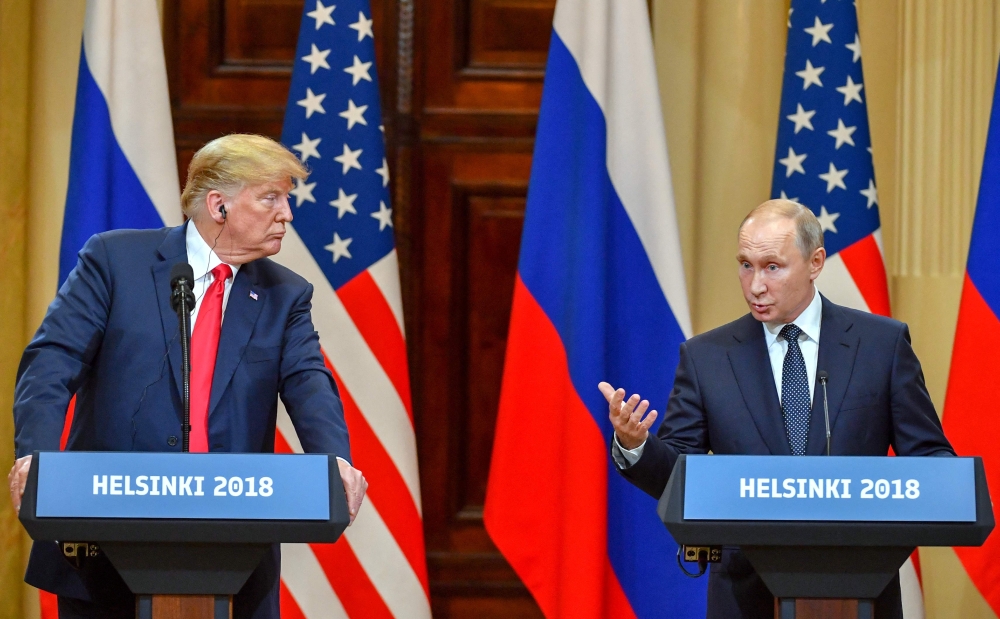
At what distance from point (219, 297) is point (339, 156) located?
143 cm

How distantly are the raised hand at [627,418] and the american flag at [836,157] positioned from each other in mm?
1571

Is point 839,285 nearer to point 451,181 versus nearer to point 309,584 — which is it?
point 451,181

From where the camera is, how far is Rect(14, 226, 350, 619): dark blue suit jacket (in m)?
2.36

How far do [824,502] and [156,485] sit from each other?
3.62 ft

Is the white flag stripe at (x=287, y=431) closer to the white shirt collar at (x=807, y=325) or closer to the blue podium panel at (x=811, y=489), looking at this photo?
the white shirt collar at (x=807, y=325)

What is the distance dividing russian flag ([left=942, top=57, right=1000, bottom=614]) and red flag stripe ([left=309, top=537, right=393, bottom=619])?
1892 millimetres

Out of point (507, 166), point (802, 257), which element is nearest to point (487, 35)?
point (507, 166)

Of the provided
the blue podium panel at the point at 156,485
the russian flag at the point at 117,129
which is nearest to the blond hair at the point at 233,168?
the blue podium panel at the point at 156,485

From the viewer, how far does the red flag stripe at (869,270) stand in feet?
12.5

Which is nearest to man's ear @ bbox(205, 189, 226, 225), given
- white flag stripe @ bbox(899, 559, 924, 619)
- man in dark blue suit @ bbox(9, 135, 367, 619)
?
man in dark blue suit @ bbox(9, 135, 367, 619)

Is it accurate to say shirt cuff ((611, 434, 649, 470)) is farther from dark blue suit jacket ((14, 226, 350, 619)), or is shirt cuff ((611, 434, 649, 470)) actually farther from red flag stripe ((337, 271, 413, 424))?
red flag stripe ((337, 271, 413, 424))

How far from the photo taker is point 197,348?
8.07 feet

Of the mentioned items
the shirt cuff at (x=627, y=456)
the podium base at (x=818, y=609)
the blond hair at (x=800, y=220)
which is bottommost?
the podium base at (x=818, y=609)

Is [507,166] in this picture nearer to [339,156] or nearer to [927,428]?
[339,156]
